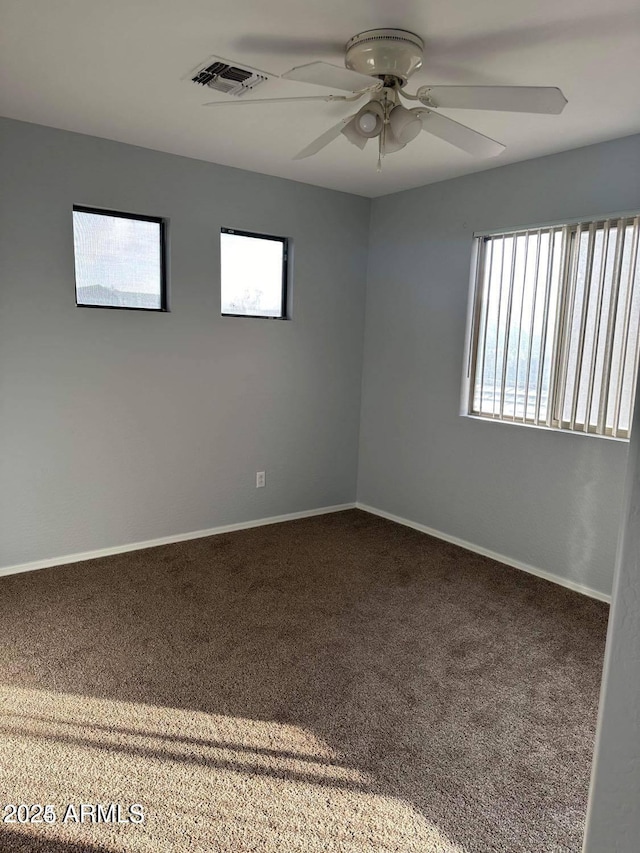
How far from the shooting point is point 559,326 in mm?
3549

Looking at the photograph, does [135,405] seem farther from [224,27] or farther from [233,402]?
[224,27]

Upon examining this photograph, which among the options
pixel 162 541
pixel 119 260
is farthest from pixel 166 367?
pixel 162 541

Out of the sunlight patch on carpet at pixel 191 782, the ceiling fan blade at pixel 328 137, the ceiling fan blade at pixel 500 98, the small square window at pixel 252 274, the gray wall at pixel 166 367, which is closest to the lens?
the sunlight patch on carpet at pixel 191 782

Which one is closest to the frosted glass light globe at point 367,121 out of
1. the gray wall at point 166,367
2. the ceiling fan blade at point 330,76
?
the ceiling fan blade at point 330,76

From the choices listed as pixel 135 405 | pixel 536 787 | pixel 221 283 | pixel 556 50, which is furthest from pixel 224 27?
pixel 536 787

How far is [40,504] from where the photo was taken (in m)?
3.56

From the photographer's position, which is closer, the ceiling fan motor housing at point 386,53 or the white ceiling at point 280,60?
the white ceiling at point 280,60

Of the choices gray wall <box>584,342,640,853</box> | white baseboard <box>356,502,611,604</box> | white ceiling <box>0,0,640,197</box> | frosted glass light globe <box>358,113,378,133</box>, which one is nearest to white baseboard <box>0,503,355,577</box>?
white baseboard <box>356,502,611,604</box>

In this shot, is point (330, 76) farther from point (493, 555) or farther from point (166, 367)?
point (493, 555)

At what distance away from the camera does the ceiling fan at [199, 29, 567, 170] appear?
196cm

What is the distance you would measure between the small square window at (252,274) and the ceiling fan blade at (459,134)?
2.13 m

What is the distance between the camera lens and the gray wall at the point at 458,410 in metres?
3.41

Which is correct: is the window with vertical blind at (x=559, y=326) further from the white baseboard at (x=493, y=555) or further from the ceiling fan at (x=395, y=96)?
the ceiling fan at (x=395, y=96)

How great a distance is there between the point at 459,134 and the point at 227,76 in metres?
1.06
